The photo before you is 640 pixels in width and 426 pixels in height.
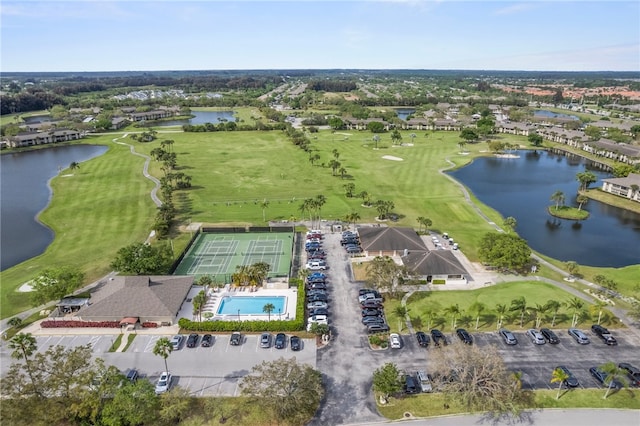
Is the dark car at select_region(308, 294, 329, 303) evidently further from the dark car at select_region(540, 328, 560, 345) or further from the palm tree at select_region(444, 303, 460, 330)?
the dark car at select_region(540, 328, 560, 345)

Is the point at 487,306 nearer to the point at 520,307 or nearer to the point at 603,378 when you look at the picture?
the point at 520,307

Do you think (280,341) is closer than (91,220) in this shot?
Yes

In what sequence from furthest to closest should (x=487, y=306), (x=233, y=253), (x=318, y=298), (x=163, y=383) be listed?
(x=233, y=253) < (x=318, y=298) < (x=487, y=306) < (x=163, y=383)

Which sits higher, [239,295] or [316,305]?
[316,305]

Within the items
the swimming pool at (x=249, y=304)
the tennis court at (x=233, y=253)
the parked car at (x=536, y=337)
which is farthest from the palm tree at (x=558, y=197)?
the swimming pool at (x=249, y=304)

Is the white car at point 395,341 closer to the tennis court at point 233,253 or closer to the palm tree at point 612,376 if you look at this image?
the palm tree at point 612,376

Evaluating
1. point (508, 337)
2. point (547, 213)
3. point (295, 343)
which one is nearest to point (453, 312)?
point (508, 337)

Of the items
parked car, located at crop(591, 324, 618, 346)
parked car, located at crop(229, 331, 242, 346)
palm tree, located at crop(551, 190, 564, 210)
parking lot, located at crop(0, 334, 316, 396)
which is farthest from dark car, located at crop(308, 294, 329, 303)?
palm tree, located at crop(551, 190, 564, 210)
